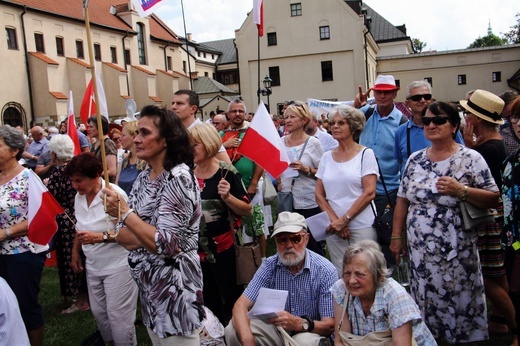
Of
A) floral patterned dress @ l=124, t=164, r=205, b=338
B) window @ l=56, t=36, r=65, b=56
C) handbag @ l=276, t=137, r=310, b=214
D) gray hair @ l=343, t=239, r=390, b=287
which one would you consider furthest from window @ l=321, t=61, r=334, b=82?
floral patterned dress @ l=124, t=164, r=205, b=338

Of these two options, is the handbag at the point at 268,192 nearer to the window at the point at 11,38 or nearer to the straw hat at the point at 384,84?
the straw hat at the point at 384,84

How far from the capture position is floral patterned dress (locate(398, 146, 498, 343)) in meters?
3.73

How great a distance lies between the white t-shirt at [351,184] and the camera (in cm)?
445

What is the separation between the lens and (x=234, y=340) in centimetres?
360

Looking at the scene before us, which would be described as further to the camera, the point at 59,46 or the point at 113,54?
Answer: the point at 113,54

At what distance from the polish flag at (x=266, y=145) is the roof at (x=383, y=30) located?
2564 inches

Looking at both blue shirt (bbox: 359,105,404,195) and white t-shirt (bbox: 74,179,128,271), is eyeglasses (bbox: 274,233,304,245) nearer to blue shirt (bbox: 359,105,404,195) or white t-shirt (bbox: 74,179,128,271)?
white t-shirt (bbox: 74,179,128,271)

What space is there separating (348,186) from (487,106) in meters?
1.41

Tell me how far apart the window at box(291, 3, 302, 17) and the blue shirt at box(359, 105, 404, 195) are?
41383 millimetres

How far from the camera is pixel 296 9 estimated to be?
146 feet

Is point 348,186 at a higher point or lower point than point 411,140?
lower

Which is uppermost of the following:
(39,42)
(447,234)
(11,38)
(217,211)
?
(39,42)

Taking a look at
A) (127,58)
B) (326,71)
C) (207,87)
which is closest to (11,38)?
(127,58)

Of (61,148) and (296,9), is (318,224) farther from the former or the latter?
(296,9)
